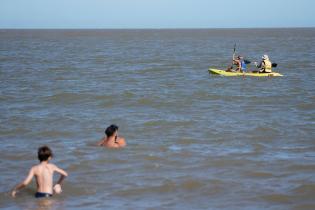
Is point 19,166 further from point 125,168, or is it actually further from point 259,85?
point 259,85

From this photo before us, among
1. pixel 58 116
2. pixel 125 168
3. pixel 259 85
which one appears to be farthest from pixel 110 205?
pixel 259 85

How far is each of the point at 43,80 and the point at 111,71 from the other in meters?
5.85

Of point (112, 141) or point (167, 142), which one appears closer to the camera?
point (112, 141)

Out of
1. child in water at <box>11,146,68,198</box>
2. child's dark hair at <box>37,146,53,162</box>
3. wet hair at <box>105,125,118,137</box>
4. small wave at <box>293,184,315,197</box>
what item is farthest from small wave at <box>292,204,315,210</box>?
wet hair at <box>105,125,118,137</box>

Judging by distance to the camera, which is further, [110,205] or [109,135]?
[109,135]

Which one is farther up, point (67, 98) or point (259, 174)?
point (259, 174)

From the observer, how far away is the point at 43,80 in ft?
90.5

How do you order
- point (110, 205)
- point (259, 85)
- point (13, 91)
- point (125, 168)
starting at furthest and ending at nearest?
1. point (259, 85)
2. point (13, 91)
3. point (125, 168)
4. point (110, 205)

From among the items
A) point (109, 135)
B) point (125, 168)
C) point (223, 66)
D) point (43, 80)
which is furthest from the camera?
point (223, 66)

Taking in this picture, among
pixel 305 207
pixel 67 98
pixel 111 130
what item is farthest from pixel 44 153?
pixel 67 98

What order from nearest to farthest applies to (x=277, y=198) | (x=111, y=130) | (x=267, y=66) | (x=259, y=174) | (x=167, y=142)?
(x=277, y=198) < (x=259, y=174) < (x=111, y=130) < (x=167, y=142) < (x=267, y=66)

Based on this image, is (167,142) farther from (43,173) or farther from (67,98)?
(67,98)

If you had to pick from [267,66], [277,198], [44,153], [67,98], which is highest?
[44,153]

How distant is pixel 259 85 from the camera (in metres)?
25.0
